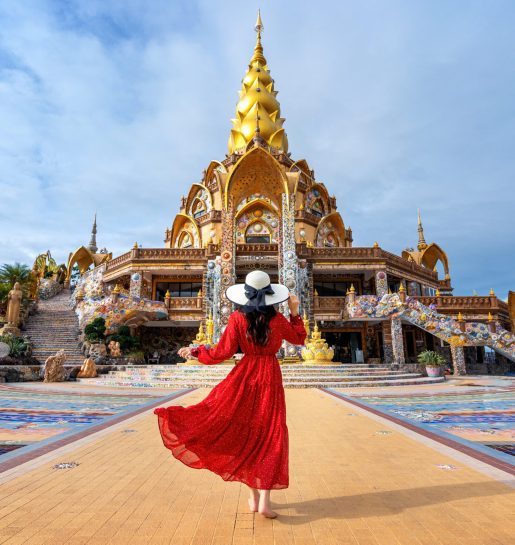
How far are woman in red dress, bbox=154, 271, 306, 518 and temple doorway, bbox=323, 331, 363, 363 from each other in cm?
2086

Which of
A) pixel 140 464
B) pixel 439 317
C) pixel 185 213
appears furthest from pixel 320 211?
pixel 140 464

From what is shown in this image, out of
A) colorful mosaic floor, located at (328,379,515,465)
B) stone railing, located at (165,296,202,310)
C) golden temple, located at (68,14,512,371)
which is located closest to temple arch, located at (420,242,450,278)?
golden temple, located at (68,14,512,371)

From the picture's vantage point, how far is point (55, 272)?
101 ft

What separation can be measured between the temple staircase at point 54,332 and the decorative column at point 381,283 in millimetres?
15745

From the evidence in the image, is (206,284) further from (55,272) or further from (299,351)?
(55,272)

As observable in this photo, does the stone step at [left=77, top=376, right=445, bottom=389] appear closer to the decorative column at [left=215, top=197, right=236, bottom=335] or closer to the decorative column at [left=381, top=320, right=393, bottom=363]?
the decorative column at [left=381, top=320, right=393, bottom=363]

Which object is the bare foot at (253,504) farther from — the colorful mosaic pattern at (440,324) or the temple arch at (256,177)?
the temple arch at (256,177)

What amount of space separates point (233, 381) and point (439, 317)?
16.8 meters

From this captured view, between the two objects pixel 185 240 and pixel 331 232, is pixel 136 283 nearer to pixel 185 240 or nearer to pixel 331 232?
pixel 185 240

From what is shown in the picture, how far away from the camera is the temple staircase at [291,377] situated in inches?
461

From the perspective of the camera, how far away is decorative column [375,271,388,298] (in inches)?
867

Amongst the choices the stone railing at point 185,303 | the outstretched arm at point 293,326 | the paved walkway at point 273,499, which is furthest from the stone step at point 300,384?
the stone railing at point 185,303

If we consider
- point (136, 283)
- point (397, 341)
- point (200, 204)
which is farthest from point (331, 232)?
point (136, 283)

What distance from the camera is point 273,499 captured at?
2758 millimetres
